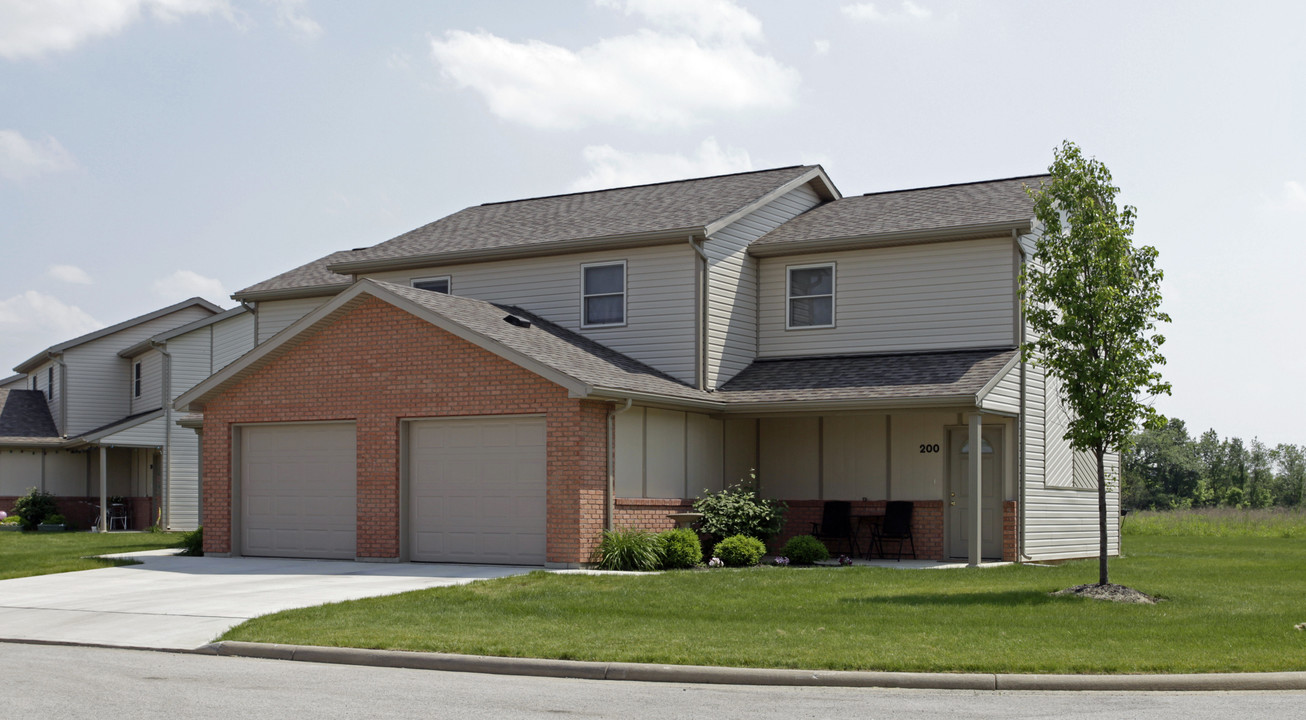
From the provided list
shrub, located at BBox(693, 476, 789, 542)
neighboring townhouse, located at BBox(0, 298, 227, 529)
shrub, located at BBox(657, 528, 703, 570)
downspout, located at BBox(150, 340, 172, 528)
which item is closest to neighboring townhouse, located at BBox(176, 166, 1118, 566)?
shrub, located at BBox(693, 476, 789, 542)

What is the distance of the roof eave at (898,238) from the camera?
874 inches

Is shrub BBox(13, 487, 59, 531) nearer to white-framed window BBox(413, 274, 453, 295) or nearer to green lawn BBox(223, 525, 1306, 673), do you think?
white-framed window BBox(413, 274, 453, 295)

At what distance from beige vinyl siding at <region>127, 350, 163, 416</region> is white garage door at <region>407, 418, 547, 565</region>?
65.5 feet

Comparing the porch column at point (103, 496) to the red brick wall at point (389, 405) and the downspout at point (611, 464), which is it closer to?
the red brick wall at point (389, 405)

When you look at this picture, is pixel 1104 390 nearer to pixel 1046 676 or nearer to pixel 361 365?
pixel 1046 676

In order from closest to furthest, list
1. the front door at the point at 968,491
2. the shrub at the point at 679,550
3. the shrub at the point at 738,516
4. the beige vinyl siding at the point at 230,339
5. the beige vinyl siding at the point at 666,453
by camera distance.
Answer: the shrub at the point at 679,550, the beige vinyl siding at the point at 666,453, the shrub at the point at 738,516, the front door at the point at 968,491, the beige vinyl siding at the point at 230,339

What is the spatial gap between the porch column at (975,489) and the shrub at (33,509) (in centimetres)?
2771

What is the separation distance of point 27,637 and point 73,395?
28.6 metres

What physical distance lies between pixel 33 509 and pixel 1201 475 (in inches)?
2523

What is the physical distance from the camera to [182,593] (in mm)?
16047

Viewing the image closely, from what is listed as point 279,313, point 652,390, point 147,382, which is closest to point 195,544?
point 279,313

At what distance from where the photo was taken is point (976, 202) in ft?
80.4

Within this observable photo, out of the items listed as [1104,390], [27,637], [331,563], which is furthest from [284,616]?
[1104,390]

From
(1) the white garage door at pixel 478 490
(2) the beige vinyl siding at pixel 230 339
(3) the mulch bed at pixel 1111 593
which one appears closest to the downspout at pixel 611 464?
(1) the white garage door at pixel 478 490
